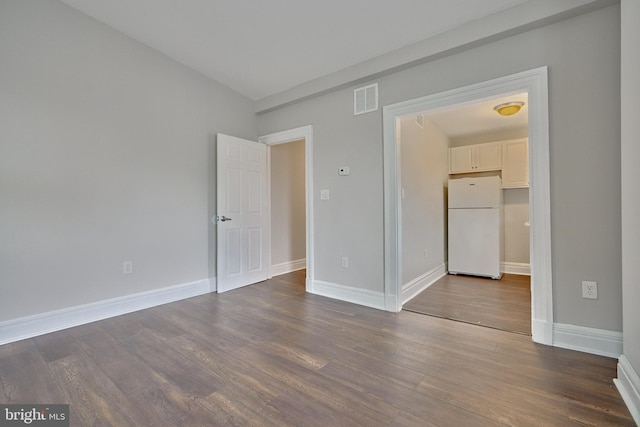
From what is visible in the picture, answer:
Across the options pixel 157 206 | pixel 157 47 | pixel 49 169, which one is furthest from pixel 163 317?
pixel 157 47

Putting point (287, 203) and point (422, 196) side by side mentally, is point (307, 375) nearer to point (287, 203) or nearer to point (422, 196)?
point (422, 196)

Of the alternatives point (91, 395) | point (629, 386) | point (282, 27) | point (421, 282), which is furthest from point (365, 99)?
point (91, 395)

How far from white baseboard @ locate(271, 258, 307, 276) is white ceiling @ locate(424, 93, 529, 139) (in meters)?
3.19

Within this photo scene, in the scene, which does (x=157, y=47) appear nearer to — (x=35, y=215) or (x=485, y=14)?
(x=35, y=215)

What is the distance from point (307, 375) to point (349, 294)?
155cm

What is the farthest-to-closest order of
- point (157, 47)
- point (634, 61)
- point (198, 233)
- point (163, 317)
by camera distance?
1. point (198, 233)
2. point (157, 47)
3. point (163, 317)
4. point (634, 61)

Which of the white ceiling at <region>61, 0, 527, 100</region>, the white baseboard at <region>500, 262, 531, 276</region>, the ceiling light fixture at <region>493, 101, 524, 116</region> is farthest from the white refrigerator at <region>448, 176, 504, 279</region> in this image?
the white ceiling at <region>61, 0, 527, 100</region>

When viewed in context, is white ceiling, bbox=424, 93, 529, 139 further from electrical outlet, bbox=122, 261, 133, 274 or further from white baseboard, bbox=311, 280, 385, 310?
electrical outlet, bbox=122, 261, 133, 274

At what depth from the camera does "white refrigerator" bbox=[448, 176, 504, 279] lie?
4.25m

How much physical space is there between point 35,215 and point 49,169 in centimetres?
41

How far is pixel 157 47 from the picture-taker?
307 cm

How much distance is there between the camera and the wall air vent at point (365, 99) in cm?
301

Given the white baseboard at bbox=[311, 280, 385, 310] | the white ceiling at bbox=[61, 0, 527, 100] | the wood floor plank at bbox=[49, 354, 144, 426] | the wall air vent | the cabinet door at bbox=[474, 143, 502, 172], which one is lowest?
the wood floor plank at bbox=[49, 354, 144, 426]

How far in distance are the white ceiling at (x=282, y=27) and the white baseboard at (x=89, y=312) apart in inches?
108
